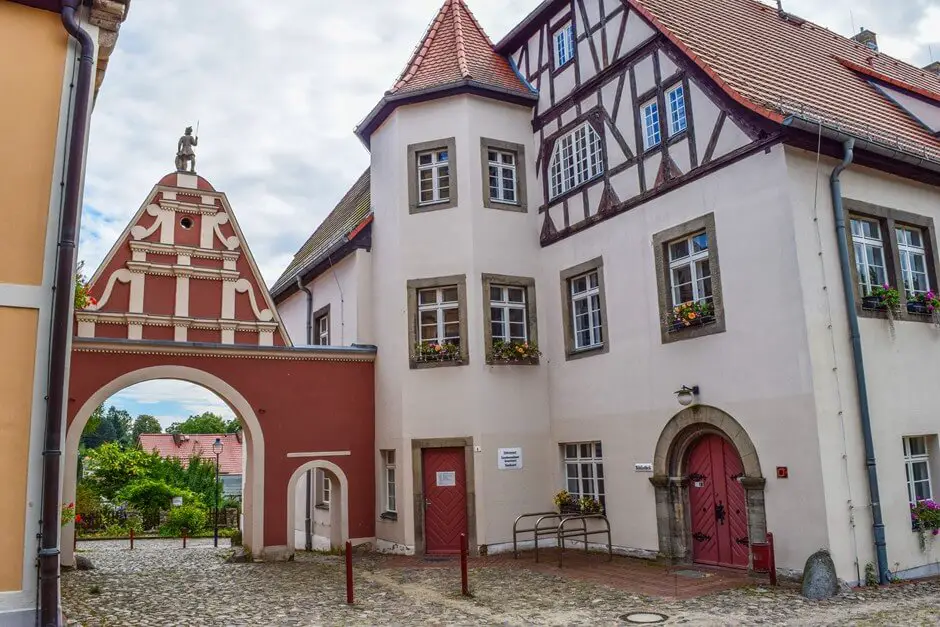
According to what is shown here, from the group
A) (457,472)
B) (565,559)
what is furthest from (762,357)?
(457,472)

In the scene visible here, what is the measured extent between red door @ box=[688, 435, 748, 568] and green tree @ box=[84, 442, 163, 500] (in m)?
30.2

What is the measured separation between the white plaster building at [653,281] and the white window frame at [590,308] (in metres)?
0.07

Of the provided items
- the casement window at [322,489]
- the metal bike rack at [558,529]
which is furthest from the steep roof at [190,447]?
the metal bike rack at [558,529]

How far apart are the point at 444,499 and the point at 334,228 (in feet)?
31.0

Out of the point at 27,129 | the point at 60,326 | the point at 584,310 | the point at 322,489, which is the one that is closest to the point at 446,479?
the point at 584,310

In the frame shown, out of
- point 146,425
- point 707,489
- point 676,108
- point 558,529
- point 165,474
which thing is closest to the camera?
point 707,489

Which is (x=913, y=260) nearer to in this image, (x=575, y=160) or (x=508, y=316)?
(x=575, y=160)

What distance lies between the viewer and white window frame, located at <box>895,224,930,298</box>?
466 inches

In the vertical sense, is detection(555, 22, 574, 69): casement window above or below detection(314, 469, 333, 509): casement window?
above

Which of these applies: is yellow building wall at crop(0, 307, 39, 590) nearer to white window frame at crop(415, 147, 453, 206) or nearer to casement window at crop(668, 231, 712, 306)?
casement window at crop(668, 231, 712, 306)

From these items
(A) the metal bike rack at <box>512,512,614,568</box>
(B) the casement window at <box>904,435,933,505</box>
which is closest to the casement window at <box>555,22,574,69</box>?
(A) the metal bike rack at <box>512,512,614,568</box>

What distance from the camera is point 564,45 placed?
15.2m

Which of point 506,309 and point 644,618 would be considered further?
point 506,309

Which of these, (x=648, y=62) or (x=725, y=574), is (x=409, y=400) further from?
(x=648, y=62)
